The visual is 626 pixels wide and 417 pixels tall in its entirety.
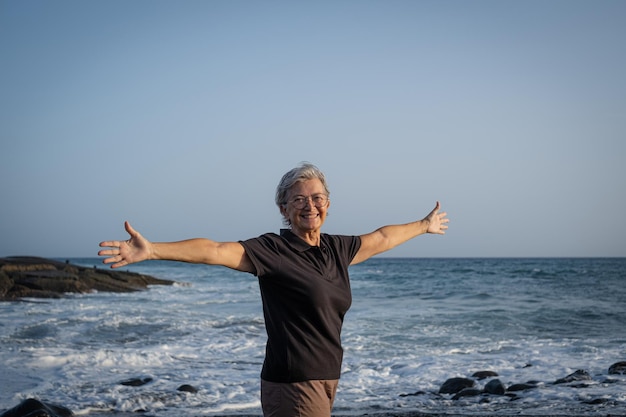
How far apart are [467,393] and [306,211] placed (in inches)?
253

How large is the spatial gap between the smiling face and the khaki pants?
2.72 ft

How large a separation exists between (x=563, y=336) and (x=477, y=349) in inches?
128

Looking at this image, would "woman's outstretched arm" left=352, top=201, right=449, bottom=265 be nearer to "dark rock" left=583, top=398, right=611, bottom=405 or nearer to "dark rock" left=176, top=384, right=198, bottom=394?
"dark rock" left=583, top=398, right=611, bottom=405

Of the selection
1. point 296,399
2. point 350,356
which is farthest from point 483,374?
point 296,399

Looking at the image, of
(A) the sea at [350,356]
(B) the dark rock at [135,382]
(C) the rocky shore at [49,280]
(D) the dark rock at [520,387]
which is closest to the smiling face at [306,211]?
(A) the sea at [350,356]

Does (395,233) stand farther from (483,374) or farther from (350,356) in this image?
(350,356)

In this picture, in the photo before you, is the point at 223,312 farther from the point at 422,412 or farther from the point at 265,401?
the point at 265,401

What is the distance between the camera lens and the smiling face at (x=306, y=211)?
3.63 m

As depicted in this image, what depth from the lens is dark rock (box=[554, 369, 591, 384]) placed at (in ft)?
32.3

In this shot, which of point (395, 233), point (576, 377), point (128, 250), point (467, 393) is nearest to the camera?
point (128, 250)

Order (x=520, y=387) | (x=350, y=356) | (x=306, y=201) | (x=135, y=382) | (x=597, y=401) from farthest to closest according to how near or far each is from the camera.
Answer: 1. (x=350, y=356)
2. (x=135, y=382)
3. (x=520, y=387)
4. (x=597, y=401)
5. (x=306, y=201)

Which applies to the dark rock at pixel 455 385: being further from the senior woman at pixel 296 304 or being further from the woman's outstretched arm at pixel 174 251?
the woman's outstretched arm at pixel 174 251

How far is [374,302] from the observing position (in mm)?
25375

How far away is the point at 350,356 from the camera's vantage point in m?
12.5
